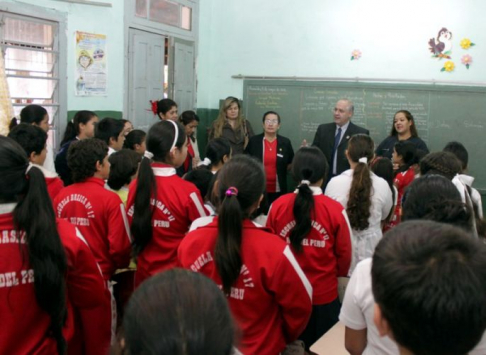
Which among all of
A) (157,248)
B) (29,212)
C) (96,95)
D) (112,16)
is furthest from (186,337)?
(112,16)

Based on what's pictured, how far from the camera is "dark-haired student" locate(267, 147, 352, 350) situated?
235cm

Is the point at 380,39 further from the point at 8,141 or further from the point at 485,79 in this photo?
the point at 8,141

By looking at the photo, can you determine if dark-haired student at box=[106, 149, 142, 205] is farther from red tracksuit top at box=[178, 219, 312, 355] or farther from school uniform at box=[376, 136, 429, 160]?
school uniform at box=[376, 136, 429, 160]

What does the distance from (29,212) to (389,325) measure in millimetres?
986

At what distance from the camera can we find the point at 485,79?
214 inches

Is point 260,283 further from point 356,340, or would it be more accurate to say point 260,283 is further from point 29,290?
point 29,290

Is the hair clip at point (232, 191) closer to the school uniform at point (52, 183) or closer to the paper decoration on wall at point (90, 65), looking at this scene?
the school uniform at point (52, 183)

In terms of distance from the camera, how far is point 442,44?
18.2 feet

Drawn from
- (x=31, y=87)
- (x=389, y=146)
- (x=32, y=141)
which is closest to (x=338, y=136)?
(x=389, y=146)

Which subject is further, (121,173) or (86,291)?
(121,173)

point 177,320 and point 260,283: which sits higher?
point 177,320

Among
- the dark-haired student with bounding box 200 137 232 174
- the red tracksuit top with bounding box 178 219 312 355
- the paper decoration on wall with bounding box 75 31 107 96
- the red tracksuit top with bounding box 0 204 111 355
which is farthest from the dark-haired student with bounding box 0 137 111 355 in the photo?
the paper decoration on wall with bounding box 75 31 107 96

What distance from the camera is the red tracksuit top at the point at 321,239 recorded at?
7.76 feet

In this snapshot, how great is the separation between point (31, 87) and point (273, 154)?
2.29 m
